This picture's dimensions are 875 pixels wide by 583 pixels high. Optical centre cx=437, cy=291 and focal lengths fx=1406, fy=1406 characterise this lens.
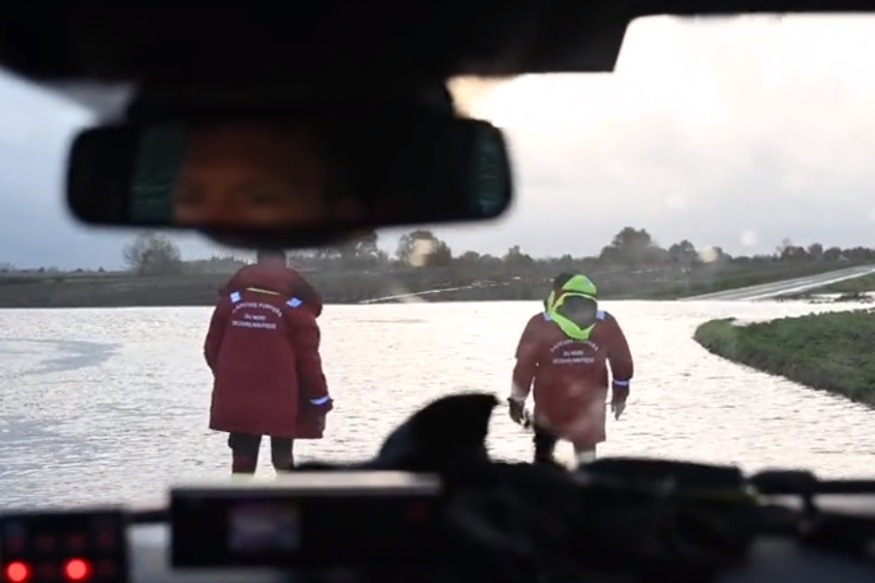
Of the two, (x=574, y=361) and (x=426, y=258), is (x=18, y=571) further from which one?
(x=574, y=361)

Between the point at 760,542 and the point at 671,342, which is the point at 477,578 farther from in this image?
the point at 671,342

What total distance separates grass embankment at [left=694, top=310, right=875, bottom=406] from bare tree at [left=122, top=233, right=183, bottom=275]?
293 cm

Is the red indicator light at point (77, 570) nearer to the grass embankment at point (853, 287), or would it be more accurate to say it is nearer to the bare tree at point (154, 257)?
the bare tree at point (154, 257)

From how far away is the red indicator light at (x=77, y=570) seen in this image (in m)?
2.15

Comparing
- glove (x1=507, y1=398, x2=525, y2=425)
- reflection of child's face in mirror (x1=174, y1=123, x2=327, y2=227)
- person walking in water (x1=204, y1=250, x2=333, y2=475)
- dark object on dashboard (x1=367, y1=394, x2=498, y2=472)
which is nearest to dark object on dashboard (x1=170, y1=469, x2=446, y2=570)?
dark object on dashboard (x1=367, y1=394, x2=498, y2=472)

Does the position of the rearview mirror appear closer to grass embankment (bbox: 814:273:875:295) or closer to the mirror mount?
the mirror mount

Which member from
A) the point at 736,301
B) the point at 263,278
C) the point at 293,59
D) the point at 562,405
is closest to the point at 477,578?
the point at 293,59

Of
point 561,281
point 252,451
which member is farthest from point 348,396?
point 561,281

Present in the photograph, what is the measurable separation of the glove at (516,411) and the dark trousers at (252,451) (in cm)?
81

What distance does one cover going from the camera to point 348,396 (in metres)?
5.47

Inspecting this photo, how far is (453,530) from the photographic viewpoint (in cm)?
218

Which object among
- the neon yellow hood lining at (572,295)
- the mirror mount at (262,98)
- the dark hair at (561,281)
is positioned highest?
the mirror mount at (262,98)

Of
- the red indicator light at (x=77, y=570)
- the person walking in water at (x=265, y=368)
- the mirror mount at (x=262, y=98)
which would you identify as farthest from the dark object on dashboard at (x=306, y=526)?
the person walking in water at (x=265, y=368)

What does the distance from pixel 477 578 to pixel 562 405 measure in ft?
14.5
